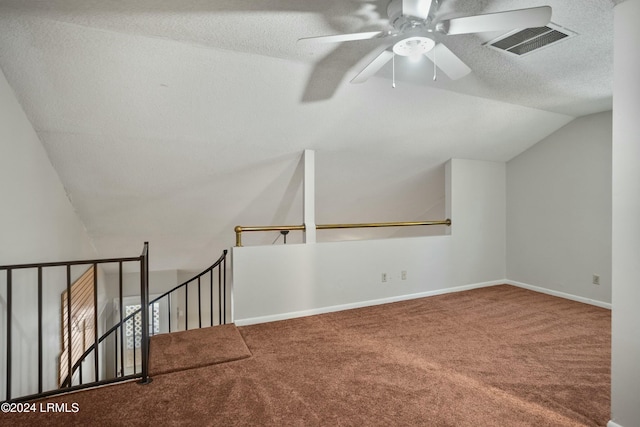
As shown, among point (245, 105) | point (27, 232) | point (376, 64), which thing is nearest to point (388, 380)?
point (376, 64)

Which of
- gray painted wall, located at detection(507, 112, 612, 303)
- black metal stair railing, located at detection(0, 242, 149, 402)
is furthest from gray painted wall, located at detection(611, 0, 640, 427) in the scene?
gray painted wall, located at detection(507, 112, 612, 303)

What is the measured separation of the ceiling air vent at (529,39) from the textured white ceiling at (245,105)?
10cm

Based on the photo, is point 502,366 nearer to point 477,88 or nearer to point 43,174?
point 477,88

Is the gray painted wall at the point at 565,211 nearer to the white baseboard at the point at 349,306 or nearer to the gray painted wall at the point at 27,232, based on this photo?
the white baseboard at the point at 349,306

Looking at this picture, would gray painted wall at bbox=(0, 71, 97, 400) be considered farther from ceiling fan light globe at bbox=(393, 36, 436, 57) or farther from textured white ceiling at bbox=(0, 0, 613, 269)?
ceiling fan light globe at bbox=(393, 36, 436, 57)

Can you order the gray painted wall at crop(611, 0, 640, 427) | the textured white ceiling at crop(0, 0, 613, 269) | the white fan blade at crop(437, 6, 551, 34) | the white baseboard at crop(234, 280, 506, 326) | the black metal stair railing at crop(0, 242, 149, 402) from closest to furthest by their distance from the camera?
the white fan blade at crop(437, 6, 551, 34)
the gray painted wall at crop(611, 0, 640, 427)
the black metal stair railing at crop(0, 242, 149, 402)
the textured white ceiling at crop(0, 0, 613, 269)
the white baseboard at crop(234, 280, 506, 326)

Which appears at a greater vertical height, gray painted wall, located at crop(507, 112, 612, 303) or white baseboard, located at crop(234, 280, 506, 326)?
gray painted wall, located at crop(507, 112, 612, 303)

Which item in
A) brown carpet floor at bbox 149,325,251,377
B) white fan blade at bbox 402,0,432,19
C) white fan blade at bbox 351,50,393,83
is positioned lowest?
brown carpet floor at bbox 149,325,251,377

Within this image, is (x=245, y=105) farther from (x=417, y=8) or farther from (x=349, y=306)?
(x=349, y=306)

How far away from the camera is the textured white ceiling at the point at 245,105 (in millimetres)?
2262

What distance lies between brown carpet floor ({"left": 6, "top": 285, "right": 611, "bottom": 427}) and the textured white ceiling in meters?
1.99

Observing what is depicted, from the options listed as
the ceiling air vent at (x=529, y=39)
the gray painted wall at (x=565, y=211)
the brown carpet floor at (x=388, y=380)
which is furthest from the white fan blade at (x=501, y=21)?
the gray painted wall at (x=565, y=211)

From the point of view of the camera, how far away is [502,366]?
273cm

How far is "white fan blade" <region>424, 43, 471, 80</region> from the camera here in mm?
2148
